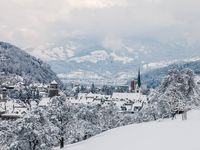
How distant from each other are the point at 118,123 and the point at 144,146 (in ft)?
254

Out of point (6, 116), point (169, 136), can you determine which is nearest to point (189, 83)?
point (169, 136)

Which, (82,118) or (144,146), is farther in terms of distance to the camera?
(82,118)

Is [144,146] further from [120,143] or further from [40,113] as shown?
[40,113]

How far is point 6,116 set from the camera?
7623 inches

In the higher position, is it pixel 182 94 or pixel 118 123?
pixel 182 94

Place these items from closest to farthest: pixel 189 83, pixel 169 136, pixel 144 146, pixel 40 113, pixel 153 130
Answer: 1. pixel 144 146
2. pixel 169 136
3. pixel 153 130
4. pixel 40 113
5. pixel 189 83

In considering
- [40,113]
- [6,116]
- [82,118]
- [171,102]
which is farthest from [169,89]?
[6,116]

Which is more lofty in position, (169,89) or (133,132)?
(169,89)

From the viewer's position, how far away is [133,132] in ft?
222

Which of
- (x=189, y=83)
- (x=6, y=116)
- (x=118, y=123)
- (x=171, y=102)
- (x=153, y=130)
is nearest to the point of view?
(x=153, y=130)

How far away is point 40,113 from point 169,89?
40.2m

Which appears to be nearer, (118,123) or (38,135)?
(38,135)

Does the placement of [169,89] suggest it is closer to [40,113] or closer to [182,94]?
[182,94]

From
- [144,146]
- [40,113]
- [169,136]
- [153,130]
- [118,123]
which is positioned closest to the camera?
[144,146]
